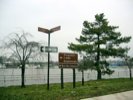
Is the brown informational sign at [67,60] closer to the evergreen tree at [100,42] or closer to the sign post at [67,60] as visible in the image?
the sign post at [67,60]

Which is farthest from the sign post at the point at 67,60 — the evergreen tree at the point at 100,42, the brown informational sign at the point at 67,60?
the evergreen tree at the point at 100,42

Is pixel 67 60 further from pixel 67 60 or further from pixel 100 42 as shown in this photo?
pixel 100 42

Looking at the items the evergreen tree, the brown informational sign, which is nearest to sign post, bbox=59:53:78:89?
the brown informational sign

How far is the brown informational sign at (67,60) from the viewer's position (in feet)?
39.1

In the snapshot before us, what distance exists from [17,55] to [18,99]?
7808 mm

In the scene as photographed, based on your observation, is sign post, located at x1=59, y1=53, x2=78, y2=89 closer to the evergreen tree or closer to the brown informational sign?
the brown informational sign

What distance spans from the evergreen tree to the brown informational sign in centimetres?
1039

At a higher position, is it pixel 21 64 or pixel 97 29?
→ pixel 97 29

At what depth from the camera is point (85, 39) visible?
23.9m

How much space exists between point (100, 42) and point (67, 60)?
37.4 feet

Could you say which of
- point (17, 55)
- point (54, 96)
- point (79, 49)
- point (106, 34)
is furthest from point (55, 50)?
point (106, 34)

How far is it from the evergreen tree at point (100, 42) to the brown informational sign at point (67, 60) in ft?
34.1

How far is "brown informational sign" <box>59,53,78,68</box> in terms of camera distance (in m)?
11.9

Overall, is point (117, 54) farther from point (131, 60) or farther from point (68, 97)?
point (68, 97)
